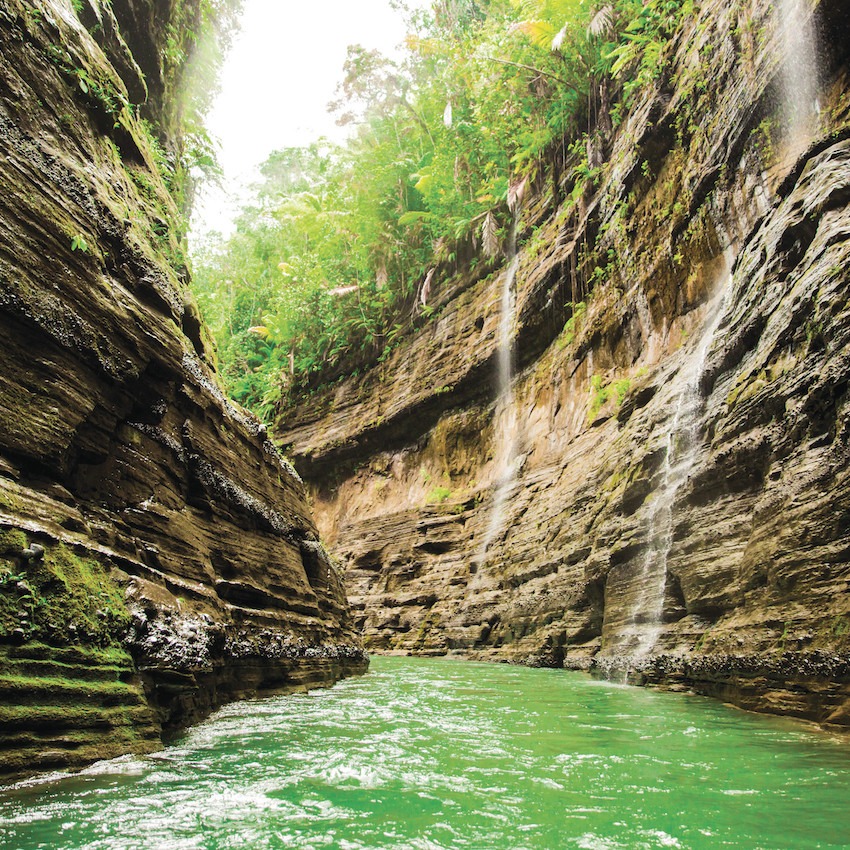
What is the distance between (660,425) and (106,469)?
705cm

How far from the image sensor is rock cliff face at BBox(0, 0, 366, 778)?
3014 mm

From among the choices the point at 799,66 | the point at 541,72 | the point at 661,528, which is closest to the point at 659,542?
the point at 661,528

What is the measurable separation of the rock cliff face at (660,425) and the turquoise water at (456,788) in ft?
4.49

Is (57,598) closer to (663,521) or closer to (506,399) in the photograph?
(663,521)

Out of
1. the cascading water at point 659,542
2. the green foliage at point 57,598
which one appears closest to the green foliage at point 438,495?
the cascading water at point 659,542

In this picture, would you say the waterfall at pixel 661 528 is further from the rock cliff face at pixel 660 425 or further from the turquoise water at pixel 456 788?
the turquoise water at pixel 456 788

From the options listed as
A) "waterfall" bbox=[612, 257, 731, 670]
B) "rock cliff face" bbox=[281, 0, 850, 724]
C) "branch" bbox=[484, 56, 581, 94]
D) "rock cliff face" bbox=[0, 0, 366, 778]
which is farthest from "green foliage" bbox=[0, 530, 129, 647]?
"branch" bbox=[484, 56, 581, 94]

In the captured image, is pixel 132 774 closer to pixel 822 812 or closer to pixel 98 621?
pixel 98 621

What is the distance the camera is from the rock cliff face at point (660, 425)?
15.6ft

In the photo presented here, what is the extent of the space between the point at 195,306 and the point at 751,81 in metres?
9.31

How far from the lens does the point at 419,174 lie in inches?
769

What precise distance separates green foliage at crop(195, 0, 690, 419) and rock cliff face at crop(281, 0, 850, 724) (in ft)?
4.99

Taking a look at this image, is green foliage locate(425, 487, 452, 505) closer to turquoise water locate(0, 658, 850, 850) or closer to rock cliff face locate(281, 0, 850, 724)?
rock cliff face locate(281, 0, 850, 724)

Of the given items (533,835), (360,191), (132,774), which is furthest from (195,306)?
(360,191)
